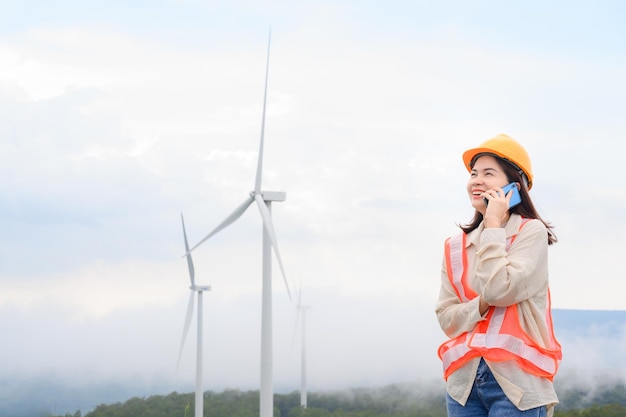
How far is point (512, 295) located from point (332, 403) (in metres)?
92.5

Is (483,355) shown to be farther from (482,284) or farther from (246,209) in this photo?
(246,209)

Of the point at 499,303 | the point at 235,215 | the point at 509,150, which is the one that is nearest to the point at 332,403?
the point at 235,215

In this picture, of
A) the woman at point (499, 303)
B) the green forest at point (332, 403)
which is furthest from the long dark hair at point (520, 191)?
the green forest at point (332, 403)

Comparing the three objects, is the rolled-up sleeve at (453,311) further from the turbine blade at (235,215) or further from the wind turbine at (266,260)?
the turbine blade at (235,215)

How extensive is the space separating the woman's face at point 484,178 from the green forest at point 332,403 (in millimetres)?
62369

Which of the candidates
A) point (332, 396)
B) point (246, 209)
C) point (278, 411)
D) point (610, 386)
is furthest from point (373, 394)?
point (246, 209)

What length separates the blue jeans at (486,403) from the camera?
4.90 meters

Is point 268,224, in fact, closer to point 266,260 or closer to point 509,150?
point 266,260

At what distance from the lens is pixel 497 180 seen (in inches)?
213

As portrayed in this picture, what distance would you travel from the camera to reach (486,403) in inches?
199

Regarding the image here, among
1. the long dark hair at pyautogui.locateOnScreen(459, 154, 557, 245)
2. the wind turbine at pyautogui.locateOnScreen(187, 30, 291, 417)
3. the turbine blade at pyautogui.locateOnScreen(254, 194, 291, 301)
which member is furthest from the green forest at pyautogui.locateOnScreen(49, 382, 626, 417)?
the long dark hair at pyautogui.locateOnScreen(459, 154, 557, 245)

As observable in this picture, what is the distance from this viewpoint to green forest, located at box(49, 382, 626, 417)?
72550mm

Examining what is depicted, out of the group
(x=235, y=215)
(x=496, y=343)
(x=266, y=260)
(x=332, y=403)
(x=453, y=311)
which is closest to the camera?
(x=496, y=343)

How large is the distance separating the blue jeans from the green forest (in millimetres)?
62521
